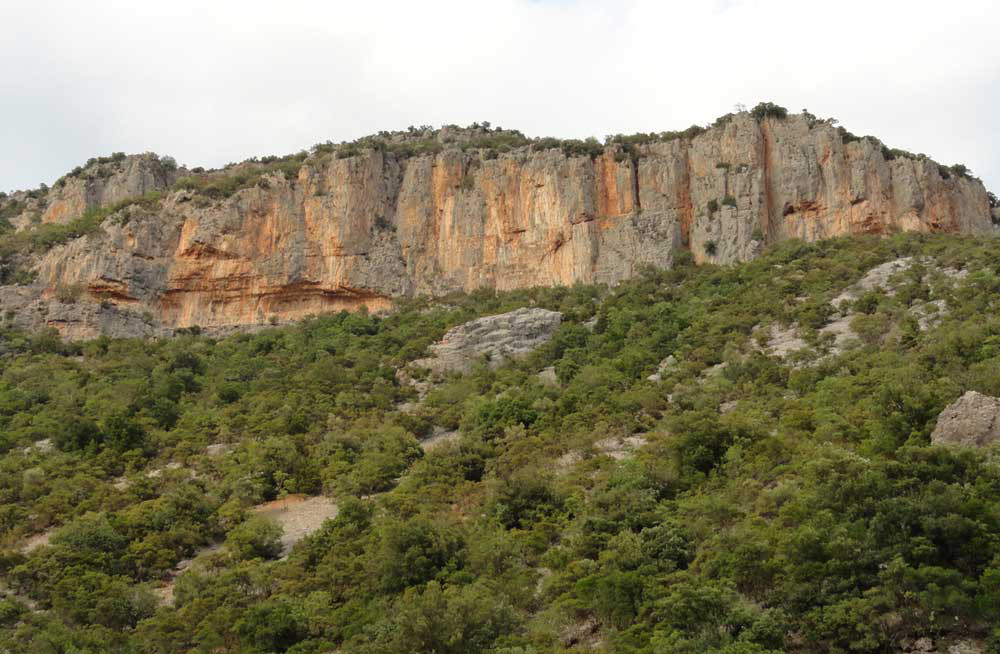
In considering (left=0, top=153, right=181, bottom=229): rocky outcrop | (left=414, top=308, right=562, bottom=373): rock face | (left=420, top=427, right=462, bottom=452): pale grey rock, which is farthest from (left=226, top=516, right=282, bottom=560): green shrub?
(left=0, top=153, right=181, bottom=229): rocky outcrop

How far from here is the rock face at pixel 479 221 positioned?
6041 cm

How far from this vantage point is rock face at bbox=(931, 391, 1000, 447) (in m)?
31.4

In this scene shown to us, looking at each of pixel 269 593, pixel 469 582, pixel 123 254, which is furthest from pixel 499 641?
pixel 123 254

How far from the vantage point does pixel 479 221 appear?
65.4 metres

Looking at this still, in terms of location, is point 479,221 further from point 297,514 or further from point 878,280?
point 297,514

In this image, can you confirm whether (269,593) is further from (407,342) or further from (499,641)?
(407,342)

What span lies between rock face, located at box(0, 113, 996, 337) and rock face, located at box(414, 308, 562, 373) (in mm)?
6232

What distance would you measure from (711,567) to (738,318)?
22957 mm

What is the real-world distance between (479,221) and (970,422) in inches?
1449

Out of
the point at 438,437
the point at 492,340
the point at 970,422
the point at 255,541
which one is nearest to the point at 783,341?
the point at 492,340

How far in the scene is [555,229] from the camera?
62906 mm

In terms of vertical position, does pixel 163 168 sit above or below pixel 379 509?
above

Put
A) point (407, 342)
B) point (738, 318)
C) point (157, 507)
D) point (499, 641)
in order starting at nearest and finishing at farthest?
1. point (499, 641)
2. point (157, 507)
3. point (738, 318)
4. point (407, 342)

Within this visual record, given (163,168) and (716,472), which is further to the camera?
(163,168)
